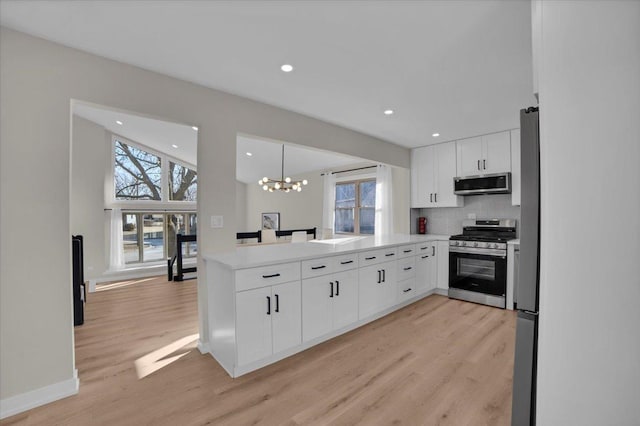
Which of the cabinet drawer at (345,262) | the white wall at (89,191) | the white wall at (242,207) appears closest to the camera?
the cabinet drawer at (345,262)

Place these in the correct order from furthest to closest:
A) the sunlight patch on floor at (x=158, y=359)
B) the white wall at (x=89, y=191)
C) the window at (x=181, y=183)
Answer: the window at (x=181, y=183) → the white wall at (x=89, y=191) → the sunlight patch on floor at (x=158, y=359)

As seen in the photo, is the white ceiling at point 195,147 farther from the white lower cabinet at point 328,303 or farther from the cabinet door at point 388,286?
the white lower cabinet at point 328,303

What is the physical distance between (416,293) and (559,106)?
3.35 metres

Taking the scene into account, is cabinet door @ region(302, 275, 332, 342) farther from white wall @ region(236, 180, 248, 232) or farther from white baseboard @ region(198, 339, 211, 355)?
white wall @ region(236, 180, 248, 232)

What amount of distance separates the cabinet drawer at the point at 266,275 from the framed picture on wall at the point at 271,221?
20.3ft

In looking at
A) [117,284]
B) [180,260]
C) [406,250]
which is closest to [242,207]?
[180,260]

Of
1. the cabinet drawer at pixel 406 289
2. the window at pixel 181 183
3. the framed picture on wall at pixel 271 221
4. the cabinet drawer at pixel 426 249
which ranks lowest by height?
the cabinet drawer at pixel 406 289

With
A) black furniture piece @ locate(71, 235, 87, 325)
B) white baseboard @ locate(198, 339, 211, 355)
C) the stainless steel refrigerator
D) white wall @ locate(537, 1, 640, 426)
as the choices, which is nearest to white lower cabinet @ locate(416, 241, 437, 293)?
the stainless steel refrigerator

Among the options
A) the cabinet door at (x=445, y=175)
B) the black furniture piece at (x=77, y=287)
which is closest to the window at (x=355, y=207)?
the cabinet door at (x=445, y=175)

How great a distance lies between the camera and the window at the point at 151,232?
7.00 meters

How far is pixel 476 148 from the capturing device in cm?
425

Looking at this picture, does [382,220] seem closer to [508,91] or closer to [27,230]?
[508,91]

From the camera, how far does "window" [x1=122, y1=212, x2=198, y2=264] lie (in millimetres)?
6996

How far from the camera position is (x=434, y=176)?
4758mm
